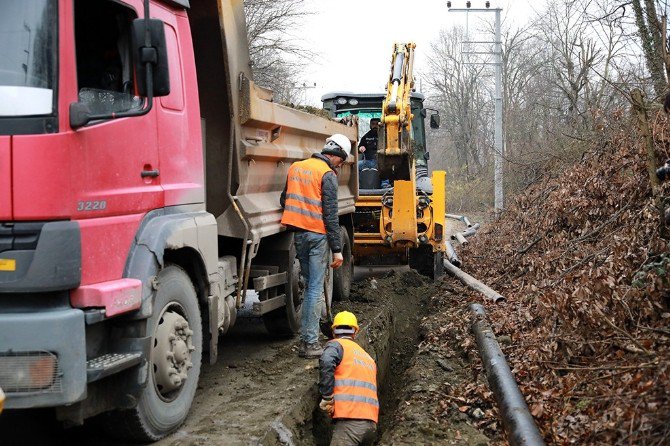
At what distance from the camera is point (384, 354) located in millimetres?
8492

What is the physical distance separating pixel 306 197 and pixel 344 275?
3.15 m

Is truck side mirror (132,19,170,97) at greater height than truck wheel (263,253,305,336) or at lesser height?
greater

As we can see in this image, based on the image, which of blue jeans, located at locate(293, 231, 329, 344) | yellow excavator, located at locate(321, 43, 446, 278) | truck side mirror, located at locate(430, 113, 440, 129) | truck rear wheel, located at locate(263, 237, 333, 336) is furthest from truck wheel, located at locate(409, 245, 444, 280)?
blue jeans, located at locate(293, 231, 329, 344)

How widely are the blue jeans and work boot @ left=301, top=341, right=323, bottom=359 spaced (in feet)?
0.13

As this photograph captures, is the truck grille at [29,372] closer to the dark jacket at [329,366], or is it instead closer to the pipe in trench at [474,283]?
the dark jacket at [329,366]

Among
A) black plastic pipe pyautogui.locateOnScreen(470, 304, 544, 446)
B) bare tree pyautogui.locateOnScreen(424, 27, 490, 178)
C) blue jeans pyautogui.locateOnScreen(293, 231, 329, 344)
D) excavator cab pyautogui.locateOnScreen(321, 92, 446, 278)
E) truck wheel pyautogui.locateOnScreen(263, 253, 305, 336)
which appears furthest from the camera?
bare tree pyautogui.locateOnScreen(424, 27, 490, 178)

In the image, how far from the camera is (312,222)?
6.72 m

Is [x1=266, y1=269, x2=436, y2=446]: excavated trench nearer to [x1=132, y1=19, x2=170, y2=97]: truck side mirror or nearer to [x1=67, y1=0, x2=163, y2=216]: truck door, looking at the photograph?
[x1=67, y1=0, x2=163, y2=216]: truck door

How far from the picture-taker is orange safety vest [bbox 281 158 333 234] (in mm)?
6656

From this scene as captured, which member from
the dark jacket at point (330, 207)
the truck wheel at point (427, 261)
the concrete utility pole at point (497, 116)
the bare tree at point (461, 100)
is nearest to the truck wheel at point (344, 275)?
the truck wheel at point (427, 261)

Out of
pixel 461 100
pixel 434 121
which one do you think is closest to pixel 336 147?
pixel 434 121

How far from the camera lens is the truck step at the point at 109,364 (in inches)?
147

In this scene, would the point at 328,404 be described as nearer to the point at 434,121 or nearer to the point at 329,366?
the point at 329,366

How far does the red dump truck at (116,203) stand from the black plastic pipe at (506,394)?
2219mm
